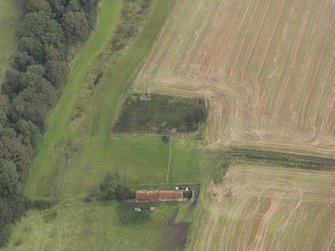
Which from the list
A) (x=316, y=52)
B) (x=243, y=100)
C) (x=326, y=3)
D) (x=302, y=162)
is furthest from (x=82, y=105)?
(x=326, y=3)

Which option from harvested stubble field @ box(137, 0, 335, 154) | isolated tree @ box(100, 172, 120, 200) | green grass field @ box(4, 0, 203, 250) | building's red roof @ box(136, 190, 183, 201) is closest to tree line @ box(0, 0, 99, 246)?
green grass field @ box(4, 0, 203, 250)

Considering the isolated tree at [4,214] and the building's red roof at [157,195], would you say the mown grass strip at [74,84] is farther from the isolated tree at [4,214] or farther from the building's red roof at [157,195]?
the building's red roof at [157,195]

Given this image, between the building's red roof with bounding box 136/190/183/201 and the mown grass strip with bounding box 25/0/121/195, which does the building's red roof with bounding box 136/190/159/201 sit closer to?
the building's red roof with bounding box 136/190/183/201

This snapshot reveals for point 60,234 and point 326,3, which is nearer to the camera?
point 60,234

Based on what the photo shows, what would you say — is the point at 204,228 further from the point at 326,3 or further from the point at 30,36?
the point at 326,3

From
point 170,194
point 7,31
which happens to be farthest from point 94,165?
point 7,31

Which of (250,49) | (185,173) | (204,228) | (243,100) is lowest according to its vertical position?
(204,228)

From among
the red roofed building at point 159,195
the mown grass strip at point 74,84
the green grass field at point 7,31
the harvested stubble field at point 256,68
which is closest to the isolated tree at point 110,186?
the red roofed building at point 159,195
